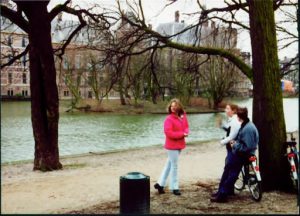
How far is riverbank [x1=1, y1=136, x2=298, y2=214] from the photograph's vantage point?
7188 mm

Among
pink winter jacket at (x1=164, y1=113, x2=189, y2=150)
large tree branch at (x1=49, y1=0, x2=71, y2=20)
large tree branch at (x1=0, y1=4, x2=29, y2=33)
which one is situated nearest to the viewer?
pink winter jacket at (x1=164, y1=113, x2=189, y2=150)

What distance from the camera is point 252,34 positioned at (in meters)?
7.79

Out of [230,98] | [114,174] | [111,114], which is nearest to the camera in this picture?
[114,174]

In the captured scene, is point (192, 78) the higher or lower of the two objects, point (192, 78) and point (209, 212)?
the higher

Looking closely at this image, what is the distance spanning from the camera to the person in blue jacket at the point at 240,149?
727cm

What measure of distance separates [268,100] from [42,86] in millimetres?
7100

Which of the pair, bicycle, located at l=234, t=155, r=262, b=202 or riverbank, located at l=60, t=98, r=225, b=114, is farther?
riverbank, located at l=60, t=98, r=225, b=114

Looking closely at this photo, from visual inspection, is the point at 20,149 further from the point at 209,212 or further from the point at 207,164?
the point at 209,212

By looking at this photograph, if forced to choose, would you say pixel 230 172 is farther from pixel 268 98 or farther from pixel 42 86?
pixel 42 86

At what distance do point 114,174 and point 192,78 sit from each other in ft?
15.1

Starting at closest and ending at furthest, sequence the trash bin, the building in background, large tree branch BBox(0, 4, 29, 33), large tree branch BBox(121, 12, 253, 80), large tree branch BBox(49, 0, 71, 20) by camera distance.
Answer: the trash bin
large tree branch BBox(121, 12, 253, 80)
large tree branch BBox(0, 4, 29, 33)
large tree branch BBox(49, 0, 71, 20)
the building in background

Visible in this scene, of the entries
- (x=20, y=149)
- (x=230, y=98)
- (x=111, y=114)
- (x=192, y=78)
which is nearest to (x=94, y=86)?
(x=111, y=114)

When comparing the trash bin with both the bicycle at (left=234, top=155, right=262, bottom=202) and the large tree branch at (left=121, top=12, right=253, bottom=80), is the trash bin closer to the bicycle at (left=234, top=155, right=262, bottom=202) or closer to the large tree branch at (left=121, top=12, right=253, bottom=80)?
the bicycle at (left=234, top=155, right=262, bottom=202)

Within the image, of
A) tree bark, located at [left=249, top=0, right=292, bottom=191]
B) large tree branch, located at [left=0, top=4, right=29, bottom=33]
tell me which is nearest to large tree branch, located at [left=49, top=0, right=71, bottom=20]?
large tree branch, located at [left=0, top=4, right=29, bottom=33]
